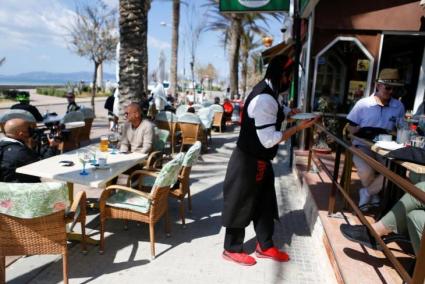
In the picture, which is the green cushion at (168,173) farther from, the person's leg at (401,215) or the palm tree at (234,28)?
the palm tree at (234,28)

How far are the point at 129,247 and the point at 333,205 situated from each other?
2.12 metres

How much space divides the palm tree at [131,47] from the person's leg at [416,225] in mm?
5196

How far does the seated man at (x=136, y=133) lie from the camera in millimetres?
4742

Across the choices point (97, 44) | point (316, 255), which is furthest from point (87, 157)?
point (97, 44)

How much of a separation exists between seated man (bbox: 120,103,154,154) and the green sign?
9.72ft

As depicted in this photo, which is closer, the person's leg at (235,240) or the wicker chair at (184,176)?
the person's leg at (235,240)

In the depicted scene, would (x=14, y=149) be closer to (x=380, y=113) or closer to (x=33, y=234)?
(x=33, y=234)

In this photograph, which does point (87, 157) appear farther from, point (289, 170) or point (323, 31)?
point (323, 31)

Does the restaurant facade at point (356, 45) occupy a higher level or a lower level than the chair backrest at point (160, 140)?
higher

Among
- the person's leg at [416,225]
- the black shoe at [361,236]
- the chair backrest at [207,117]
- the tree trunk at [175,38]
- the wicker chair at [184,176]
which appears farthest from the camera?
the tree trunk at [175,38]

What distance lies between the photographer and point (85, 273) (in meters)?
3.00

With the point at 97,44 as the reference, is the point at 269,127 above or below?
below

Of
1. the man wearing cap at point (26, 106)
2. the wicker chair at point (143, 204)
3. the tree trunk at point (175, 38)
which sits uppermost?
the tree trunk at point (175, 38)

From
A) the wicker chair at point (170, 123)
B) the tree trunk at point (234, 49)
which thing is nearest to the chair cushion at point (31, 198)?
the wicker chair at point (170, 123)
